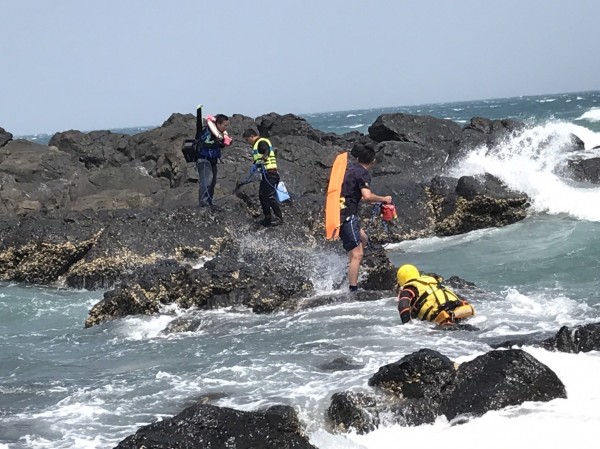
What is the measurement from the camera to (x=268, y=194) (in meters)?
12.7

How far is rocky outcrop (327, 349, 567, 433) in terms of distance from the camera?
18.6 ft

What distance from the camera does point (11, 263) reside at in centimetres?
1334

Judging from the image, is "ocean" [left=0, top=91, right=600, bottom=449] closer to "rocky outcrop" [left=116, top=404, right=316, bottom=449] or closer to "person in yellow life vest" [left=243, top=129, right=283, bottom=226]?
"rocky outcrop" [left=116, top=404, right=316, bottom=449]

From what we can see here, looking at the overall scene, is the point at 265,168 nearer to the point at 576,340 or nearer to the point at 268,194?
the point at 268,194

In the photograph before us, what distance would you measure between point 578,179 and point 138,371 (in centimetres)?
1370

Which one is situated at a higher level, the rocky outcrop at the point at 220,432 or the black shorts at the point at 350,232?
the black shorts at the point at 350,232

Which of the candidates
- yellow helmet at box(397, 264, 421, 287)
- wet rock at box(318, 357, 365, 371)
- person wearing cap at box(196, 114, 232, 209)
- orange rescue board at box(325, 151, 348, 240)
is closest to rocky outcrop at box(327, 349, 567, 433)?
wet rock at box(318, 357, 365, 371)

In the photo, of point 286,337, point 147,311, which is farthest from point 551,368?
point 147,311

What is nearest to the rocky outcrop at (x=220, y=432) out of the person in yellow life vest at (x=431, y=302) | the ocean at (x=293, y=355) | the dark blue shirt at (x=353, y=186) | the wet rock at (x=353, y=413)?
the ocean at (x=293, y=355)

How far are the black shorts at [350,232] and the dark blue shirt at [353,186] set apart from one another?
0.24 ft

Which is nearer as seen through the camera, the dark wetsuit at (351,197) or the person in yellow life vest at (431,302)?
the person in yellow life vest at (431,302)

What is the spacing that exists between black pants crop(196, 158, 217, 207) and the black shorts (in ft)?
14.5

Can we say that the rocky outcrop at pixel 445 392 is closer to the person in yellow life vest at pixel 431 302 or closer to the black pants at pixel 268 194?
the person in yellow life vest at pixel 431 302

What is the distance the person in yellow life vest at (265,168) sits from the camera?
12.4 metres
